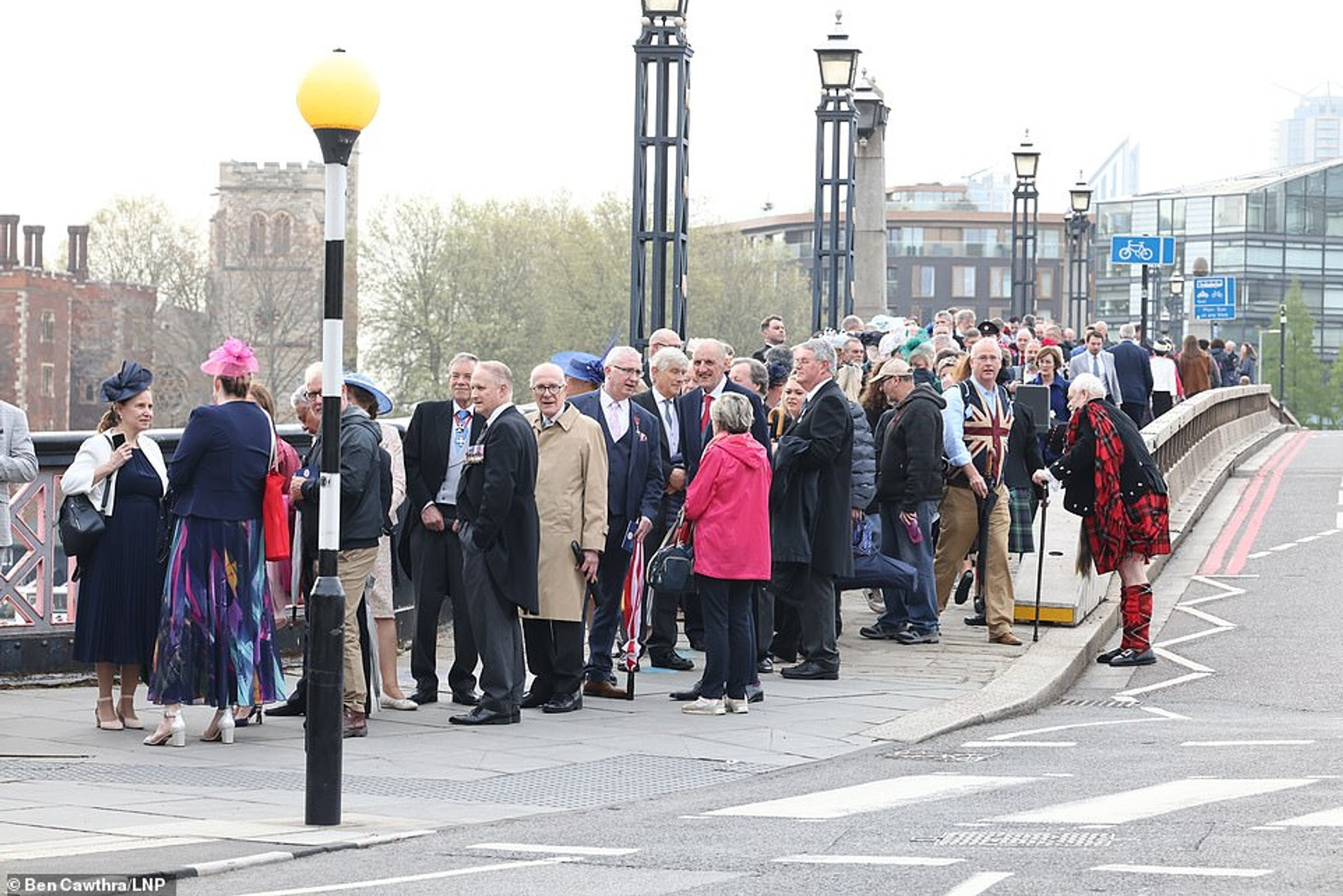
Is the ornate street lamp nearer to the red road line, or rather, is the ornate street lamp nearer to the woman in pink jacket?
the red road line

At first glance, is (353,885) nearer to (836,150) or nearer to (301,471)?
(301,471)

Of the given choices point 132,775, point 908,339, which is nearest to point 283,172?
point 908,339

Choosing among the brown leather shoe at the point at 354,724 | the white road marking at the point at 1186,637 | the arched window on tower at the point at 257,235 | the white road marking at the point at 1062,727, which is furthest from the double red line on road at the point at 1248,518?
the arched window on tower at the point at 257,235

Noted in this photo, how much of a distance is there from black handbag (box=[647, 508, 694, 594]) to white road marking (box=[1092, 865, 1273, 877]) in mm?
5043

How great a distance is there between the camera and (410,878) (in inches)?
295

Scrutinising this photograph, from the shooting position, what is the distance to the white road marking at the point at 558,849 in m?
8.05

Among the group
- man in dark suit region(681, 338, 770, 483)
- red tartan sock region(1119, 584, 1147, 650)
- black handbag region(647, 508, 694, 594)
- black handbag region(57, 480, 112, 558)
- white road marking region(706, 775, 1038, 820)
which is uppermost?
man in dark suit region(681, 338, 770, 483)

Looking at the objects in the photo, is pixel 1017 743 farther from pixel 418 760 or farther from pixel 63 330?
pixel 63 330

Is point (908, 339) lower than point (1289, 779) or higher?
higher

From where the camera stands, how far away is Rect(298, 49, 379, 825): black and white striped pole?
29.8ft

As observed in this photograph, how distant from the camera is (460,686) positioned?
41.3 ft

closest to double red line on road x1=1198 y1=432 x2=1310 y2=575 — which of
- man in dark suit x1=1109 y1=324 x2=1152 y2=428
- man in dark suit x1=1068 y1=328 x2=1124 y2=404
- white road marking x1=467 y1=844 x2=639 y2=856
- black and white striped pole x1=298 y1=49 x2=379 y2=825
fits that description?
man in dark suit x1=1109 y1=324 x2=1152 y2=428

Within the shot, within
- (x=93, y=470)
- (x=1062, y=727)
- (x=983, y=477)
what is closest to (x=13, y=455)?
(x=93, y=470)

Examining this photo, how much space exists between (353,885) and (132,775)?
305cm
